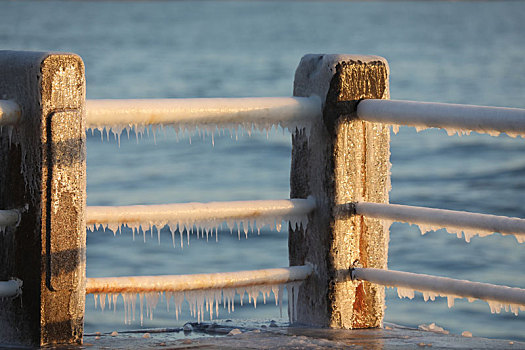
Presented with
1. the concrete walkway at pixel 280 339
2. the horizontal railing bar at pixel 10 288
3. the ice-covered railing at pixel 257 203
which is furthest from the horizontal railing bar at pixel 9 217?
the concrete walkway at pixel 280 339

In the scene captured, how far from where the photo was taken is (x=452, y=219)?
169 inches

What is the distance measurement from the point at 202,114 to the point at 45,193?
774mm

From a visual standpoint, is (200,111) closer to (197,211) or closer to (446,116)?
(197,211)

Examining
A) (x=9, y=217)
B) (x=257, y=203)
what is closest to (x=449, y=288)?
(x=257, y=203)

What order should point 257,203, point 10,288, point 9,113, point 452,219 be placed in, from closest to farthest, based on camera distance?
point 9,113
point 10,288
point 452,219
point 257,203

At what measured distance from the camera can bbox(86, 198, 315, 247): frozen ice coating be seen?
4.30 m

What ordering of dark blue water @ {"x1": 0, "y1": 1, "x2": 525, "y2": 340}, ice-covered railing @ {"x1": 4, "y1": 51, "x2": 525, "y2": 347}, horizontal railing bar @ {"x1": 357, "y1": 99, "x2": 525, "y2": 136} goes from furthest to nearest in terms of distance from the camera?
dark blue water @ {"x1": 0, "y1": 1, "x2": 525, "y2": 340} → ice-covered railing @ {"x1": 4, "y1": 51, "x2": 525, "y2": 347} → horizontal railing bar @ {"x1": 357, "y1": 99, "x2": 525, "y2": 136}

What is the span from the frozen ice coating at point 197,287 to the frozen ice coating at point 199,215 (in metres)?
0.20

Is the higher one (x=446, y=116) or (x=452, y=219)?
(x=446, y=116)

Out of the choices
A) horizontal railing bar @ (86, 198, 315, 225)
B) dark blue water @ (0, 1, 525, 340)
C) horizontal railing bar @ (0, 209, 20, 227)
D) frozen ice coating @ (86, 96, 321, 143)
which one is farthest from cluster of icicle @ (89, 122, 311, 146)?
dark blue water @ (0, 1, 525, 340)

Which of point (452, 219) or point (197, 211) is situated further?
point (197, 211)

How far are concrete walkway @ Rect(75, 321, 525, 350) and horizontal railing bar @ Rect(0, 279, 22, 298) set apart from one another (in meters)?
0.35

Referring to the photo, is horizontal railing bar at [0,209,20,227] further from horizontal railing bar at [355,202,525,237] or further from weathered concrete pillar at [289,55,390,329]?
horizontal railing bar at [355,202,525,237]

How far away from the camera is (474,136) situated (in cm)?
2830
